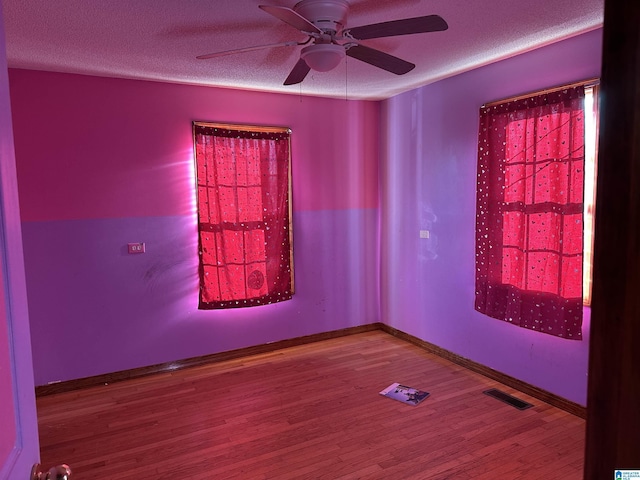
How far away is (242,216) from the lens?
3932mm

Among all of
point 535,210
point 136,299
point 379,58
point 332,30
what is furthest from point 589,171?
point 136,299

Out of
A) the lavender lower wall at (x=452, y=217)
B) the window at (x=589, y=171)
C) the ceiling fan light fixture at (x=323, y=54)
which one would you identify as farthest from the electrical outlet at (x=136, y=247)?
the window at (x=589, y=171)

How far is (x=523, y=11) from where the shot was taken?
2.28m

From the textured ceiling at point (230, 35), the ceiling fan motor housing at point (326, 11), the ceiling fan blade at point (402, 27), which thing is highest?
the textured ceiling at point (230, 35)

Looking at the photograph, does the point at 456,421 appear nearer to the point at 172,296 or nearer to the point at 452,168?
the point at 452,168

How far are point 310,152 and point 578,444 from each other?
3.23m

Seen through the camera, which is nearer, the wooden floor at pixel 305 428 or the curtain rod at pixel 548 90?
the wooden floor at pixel 305 428

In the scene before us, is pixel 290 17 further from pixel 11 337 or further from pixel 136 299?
pixel 136 299

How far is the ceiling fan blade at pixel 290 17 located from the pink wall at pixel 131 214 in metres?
2.12

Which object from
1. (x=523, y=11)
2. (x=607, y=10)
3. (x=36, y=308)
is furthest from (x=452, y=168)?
(x=36, y=308)

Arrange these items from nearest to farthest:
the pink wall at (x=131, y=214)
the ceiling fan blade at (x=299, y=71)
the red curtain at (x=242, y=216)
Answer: the ceiling fan blade at (x=299, y=71), the pink wall at (x=131, y=214), the red curtain at (x=242, y=216)

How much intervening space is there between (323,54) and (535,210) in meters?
1.91

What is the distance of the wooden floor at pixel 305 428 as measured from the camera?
2.37m

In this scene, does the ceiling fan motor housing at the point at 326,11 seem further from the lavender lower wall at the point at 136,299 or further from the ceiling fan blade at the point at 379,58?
the lavender lower wall at the point at 136,299
